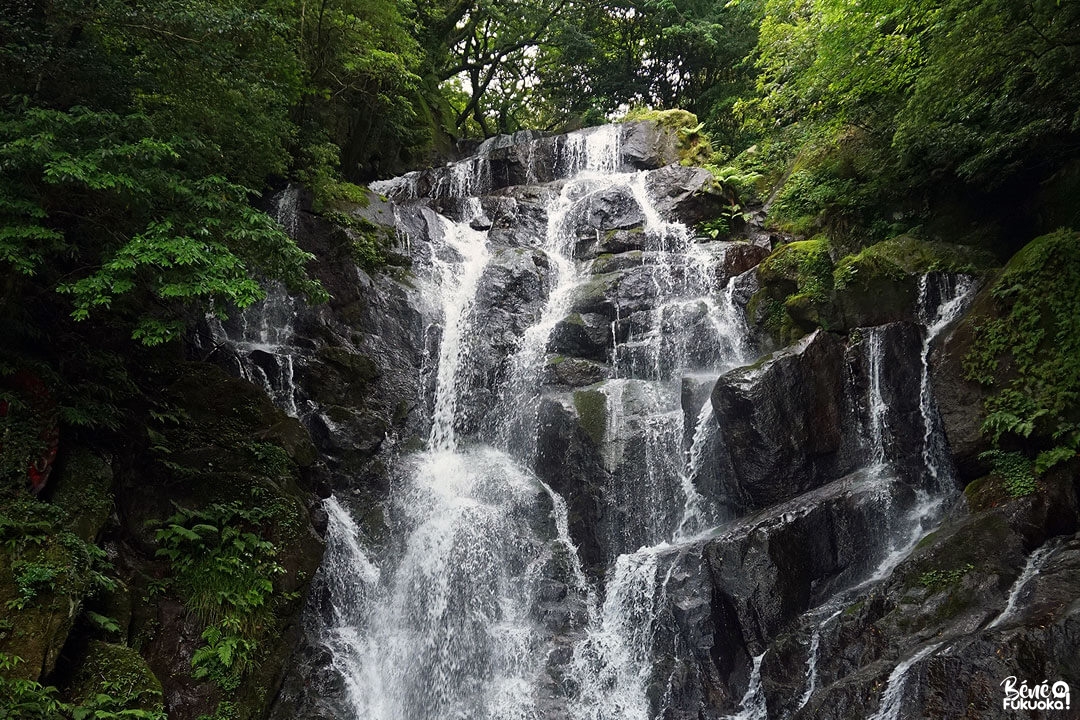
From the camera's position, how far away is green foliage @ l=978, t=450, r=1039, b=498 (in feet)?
24.9

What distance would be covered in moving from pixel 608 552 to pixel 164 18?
9.61m

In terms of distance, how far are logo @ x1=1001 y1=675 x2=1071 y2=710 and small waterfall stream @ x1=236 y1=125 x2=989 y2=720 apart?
824 mm

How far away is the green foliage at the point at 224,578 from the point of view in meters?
7.55

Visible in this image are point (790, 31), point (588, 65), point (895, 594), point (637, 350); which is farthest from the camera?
point (588, 65)

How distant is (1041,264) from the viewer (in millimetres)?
8602

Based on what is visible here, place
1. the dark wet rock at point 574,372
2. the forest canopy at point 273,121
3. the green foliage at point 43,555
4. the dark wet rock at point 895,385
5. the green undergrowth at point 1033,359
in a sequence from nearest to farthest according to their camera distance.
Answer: the green foliage at point 43,555 → the forest canopy at point 273,121 → the green undergrowth at point 1033,359 → the dark wet rock at point 895,385 → the dark wet rock at point 574,372

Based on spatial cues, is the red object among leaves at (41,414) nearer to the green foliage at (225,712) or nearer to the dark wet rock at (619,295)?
the green foliage at (225,712)

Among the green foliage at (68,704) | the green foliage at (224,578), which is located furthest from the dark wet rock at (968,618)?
the green foliage at (68,704)

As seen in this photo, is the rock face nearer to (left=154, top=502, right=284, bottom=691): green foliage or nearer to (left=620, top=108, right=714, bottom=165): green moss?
(left=154, top=502, right=284, bottom=691): green foliage

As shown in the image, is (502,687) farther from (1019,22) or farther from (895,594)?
(1019,22)

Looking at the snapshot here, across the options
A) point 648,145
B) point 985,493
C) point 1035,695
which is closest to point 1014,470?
point 985,493

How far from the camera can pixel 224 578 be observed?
8.00 metres

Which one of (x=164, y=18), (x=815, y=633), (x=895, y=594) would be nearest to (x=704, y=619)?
(x=815, y=633)

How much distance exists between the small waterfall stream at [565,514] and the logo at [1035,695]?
2.70ft
